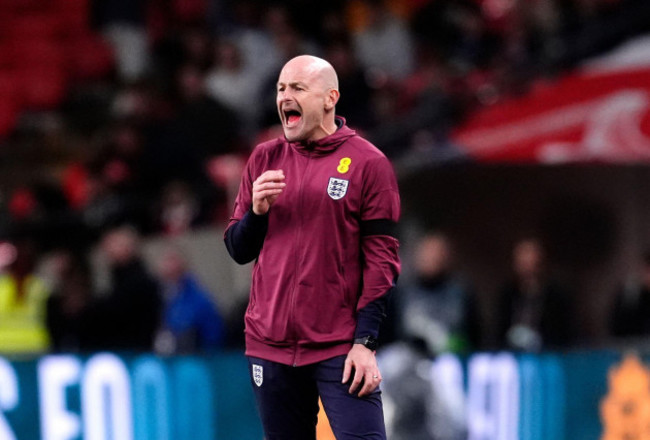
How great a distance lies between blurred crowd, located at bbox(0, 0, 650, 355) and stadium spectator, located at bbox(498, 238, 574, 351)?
0.03ft

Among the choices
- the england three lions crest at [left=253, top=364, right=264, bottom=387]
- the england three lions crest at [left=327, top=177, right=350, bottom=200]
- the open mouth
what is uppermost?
the open mouth

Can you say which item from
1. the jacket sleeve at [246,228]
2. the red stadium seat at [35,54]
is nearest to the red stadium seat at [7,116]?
the red stadium seat at [35,54]

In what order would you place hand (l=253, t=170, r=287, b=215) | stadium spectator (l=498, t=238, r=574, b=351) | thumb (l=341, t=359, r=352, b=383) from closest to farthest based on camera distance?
hand (l=253, t=170, r=287, b=215)
thumb (l=341, t=359, r=352, b=383)
stadium spectator (l=498, t=238, r=574, b=351)

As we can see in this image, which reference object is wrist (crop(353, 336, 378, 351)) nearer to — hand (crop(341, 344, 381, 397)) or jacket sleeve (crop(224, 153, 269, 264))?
hand (crop(341, 344, 381, 397))

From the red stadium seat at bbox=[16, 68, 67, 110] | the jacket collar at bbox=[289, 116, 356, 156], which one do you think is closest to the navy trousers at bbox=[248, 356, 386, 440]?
the jacket collar at bbox=[289, 116, 356, 156]

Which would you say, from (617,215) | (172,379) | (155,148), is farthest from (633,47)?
(172,379)

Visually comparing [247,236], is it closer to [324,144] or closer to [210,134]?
[324,144]

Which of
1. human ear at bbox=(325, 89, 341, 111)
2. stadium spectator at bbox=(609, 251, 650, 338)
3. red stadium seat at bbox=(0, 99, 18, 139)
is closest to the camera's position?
human ear at bbox=(325, 89, 341, 111)

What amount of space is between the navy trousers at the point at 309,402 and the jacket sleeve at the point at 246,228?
0.39 m

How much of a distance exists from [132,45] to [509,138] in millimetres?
5465

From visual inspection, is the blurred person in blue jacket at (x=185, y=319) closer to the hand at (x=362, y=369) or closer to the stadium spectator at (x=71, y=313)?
the stadium spectator at (x=71, y=313)

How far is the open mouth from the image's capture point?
4871 mm

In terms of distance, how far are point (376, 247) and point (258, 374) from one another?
629 mm

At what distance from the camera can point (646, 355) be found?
370 inches
